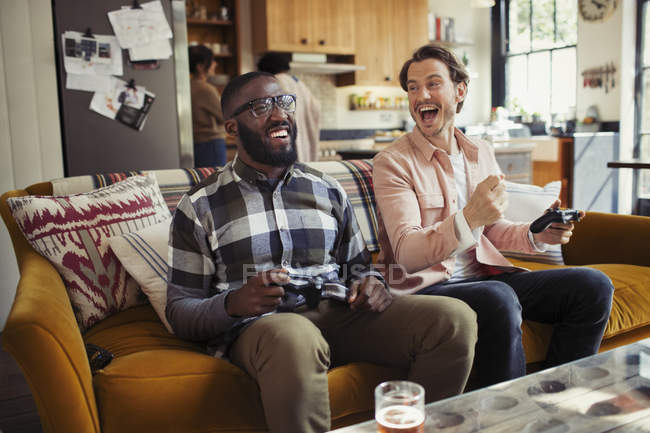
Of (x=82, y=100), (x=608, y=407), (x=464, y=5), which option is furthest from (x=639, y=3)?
(x=608, y=407)

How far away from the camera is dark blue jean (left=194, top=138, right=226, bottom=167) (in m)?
4.06

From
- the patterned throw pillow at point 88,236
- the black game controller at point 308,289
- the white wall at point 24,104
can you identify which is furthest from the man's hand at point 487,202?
the white wall at point 24,104

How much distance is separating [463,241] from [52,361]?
3.24 ft

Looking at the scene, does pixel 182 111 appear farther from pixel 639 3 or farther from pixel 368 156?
pixel 639 3

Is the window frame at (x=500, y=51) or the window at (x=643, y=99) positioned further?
the window frame at (x=500, y=51)

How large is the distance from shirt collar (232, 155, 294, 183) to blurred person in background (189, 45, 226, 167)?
2580 mm

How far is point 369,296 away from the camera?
146 cm

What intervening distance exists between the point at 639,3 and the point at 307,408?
19.3ft

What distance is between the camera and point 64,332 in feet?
3.68

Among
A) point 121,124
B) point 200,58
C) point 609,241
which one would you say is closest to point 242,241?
point 609,241

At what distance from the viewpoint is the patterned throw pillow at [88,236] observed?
158 cm

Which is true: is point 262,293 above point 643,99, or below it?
below

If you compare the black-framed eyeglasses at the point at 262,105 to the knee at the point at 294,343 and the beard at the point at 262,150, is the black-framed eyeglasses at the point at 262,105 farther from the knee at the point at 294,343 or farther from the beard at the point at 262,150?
the knee at the point at 294,343

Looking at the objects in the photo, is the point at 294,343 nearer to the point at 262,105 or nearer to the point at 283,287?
the point at 283,287
